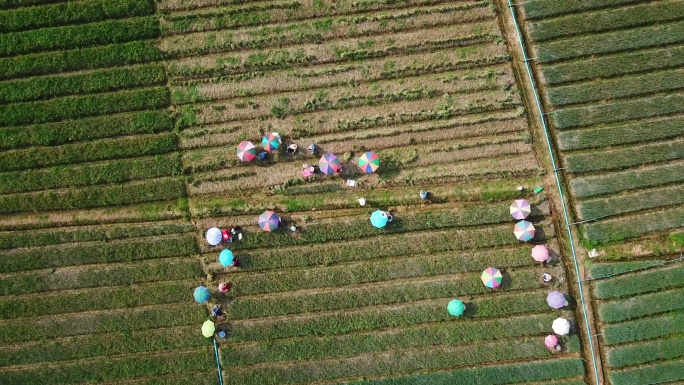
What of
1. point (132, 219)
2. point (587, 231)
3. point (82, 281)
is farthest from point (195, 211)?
point (587, 231)

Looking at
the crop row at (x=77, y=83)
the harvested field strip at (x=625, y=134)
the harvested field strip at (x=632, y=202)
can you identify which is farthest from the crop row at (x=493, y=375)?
the crop row at (x=77, y=83)

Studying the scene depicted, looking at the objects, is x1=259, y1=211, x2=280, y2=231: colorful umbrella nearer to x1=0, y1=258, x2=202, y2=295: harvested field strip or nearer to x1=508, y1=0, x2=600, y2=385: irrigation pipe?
x1=0, y1=258, x2=202, y2=295: harvested field strip

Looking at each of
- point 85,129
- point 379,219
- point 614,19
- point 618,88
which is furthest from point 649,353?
point 85,129

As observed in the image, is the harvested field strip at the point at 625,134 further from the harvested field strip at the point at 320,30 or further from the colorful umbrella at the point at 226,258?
the colorful umbrella at the point at 226,258

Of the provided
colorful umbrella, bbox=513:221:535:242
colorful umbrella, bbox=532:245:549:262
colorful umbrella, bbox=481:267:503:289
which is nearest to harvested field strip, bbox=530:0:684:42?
colorful umbrella, bbox=513:221:535:242

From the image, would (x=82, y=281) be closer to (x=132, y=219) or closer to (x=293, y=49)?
(x=132, y=219)

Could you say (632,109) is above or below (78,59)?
below

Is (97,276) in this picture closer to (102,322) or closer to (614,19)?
(102,322)
